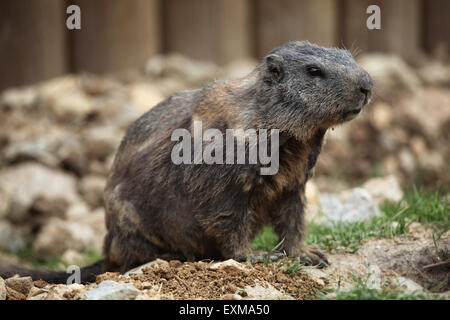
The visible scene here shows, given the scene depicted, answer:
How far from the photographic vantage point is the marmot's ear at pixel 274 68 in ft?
14.8

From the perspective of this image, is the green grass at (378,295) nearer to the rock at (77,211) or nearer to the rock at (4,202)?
the rock at (77,211)

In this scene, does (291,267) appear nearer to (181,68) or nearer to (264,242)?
(264,242)

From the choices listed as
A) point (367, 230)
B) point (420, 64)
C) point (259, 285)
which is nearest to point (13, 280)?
point (259, 285)

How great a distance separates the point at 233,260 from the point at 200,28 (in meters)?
6.32

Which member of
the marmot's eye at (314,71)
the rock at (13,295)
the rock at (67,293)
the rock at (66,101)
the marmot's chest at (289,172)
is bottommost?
the rock at (13,295)

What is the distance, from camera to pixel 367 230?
17.1 feet

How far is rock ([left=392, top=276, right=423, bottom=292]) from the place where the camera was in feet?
13.0

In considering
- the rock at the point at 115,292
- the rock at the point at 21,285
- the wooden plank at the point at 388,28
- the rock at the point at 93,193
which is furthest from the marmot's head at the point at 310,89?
the wooden plank at the point at 388,28

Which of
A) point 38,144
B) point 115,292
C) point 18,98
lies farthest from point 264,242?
point 18,98

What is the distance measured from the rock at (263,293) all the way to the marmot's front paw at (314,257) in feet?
2.40

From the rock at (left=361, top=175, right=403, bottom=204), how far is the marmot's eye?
2.28m

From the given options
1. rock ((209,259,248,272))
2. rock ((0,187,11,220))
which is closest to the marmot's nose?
rock ((209,259,248,272))

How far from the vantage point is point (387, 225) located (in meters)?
5.25

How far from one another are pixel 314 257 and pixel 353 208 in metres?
1.43
